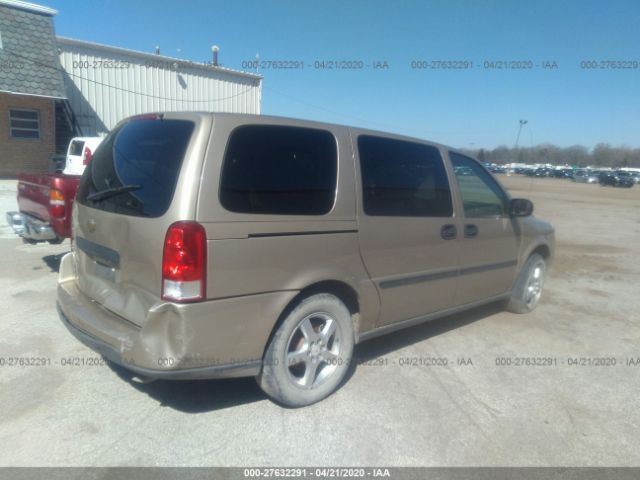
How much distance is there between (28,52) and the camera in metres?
16.9

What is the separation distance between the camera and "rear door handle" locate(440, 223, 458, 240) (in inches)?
160

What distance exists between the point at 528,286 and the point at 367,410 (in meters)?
3.05

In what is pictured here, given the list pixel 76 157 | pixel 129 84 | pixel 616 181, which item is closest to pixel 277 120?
pixel 76 157

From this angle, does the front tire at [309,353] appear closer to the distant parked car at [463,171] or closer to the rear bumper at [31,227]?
the distant parked car at [463,171]

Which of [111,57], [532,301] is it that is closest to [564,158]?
[111,57]

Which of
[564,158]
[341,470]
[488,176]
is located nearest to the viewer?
[341,470]

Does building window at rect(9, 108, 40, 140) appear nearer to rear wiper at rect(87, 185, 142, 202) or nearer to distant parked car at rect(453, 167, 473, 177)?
rear wiper at rect(87, 185, 142, 202)

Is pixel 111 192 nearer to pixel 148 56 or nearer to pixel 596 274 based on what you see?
pixel 596 274

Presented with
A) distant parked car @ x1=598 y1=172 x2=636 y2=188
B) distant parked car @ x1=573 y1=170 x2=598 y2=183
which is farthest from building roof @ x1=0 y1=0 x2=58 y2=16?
distant parked car @ x1=573 y1=170 x2=598 y2=183

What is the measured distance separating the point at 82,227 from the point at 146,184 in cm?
88

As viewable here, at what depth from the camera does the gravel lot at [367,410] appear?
2.79 metres

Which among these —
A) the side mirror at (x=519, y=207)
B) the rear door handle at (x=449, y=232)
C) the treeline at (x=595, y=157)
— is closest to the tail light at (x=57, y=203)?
the rear door handle at (x=449, y=232)

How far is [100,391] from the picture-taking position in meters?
3.35

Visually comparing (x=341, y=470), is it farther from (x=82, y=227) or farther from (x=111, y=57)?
(x=111, y=57)
